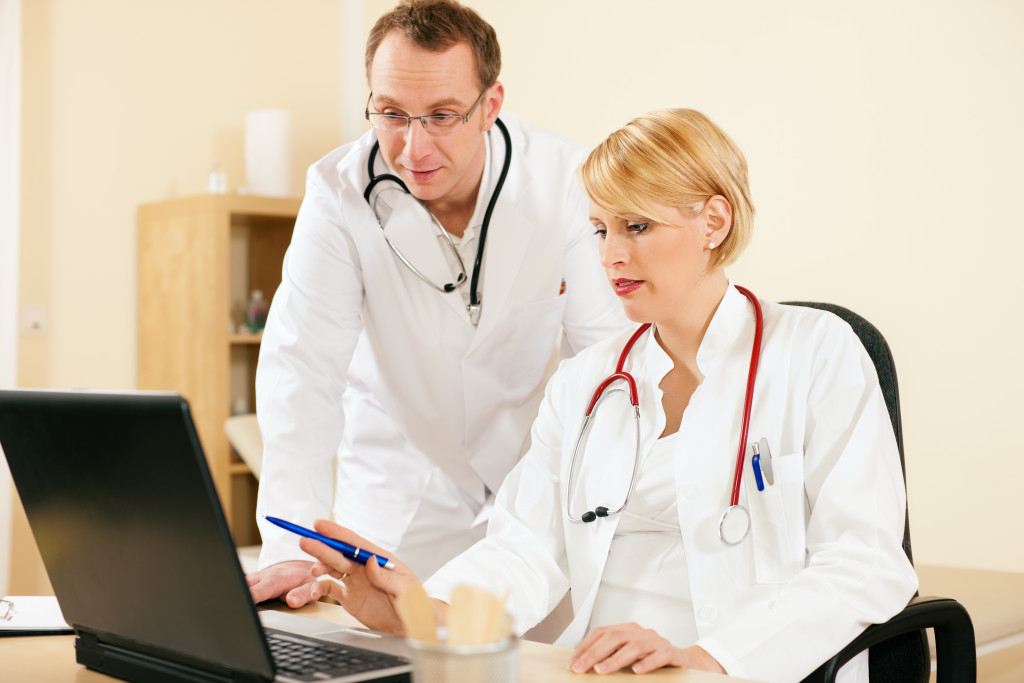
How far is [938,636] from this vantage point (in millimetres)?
1306

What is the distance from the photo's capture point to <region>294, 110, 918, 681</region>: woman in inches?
47.7

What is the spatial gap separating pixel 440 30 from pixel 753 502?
884 mm

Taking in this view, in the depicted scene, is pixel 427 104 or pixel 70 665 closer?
pixel 70 665

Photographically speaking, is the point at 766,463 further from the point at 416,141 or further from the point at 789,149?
the point at 789,149

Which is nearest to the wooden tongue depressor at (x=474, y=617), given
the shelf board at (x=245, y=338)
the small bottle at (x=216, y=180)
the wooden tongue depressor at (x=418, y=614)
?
the wooden tongue depressor at (x=418, y=614)

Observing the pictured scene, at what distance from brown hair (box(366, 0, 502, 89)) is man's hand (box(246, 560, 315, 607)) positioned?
0.82 meters

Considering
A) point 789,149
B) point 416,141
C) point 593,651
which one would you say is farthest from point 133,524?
point 789,149

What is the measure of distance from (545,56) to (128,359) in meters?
1.88

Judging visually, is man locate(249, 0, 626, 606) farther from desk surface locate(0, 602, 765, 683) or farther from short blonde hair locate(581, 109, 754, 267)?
desk surface locate(0, 602, 765, 683)

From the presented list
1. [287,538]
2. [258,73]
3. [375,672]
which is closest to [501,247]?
[287,538]

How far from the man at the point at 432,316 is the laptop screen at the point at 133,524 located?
0.73 metres

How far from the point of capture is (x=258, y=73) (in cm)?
420

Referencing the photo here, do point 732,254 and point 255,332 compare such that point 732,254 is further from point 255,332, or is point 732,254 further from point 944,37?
point 255,332

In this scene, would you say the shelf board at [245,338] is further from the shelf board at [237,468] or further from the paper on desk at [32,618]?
the paper on desk at [32,618]
